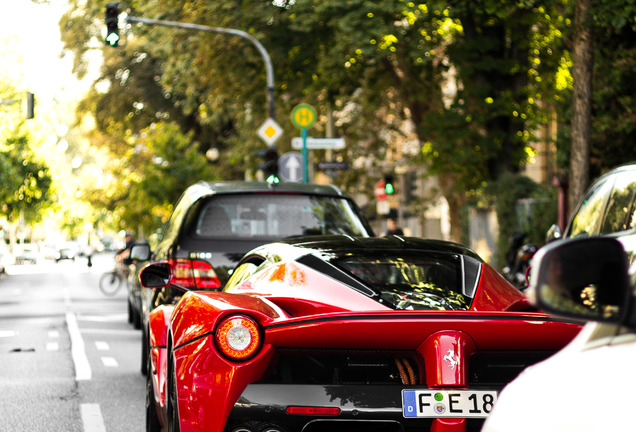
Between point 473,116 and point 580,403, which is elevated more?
point 473,116

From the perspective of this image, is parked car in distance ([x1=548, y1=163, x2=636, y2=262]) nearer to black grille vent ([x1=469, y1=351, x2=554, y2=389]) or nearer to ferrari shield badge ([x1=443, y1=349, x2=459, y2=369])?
black grille vent ([x1=469, y1=351, x2=554, y2=389])

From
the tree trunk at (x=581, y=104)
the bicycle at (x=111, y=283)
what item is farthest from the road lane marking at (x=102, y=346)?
the bicycle at (x=111, y=283)

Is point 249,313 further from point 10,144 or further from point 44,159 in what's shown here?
point 44,159

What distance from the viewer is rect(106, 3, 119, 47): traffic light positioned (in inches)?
904

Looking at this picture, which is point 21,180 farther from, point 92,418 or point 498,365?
point 498,365

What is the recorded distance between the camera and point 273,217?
8930 mm

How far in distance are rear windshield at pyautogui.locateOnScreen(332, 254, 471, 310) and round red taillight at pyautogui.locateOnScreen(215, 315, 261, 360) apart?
0.81 metres

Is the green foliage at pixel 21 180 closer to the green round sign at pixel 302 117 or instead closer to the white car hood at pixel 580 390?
the green round sign at pixel 302 117

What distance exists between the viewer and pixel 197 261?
332 inches

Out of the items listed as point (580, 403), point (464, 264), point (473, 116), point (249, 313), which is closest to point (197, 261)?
point (464, 264)

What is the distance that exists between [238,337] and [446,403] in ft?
2.52

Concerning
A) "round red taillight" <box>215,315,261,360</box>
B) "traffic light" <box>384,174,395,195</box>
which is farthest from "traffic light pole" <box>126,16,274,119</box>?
"round red taillight" <box>215,315,261,360</box>

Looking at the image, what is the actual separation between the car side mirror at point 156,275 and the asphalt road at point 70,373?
122cm

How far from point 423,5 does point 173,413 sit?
1712 centimetres
